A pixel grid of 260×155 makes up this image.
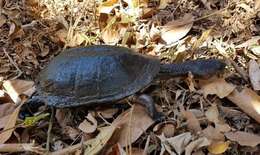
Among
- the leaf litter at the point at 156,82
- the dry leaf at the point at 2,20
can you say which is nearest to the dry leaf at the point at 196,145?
the leaf litter at the point at 156,82

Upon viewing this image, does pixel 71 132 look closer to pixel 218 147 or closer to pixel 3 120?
pixel 3 120

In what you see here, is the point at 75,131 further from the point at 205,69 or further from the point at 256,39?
the point at 256,39

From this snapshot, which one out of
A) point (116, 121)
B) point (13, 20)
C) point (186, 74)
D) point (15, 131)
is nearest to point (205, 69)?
point (186, 74)

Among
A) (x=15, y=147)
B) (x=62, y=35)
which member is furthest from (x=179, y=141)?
(x=62, y=35)

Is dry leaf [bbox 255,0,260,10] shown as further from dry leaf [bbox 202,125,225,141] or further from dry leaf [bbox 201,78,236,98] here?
dry leaf [bbox 202,125,225,141]

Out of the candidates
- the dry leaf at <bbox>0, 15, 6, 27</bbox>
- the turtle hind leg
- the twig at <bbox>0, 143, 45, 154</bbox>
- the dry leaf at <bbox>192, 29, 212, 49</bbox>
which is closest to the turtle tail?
the dry leaf at <bbox>192, 29, 212, 49</bbox>
